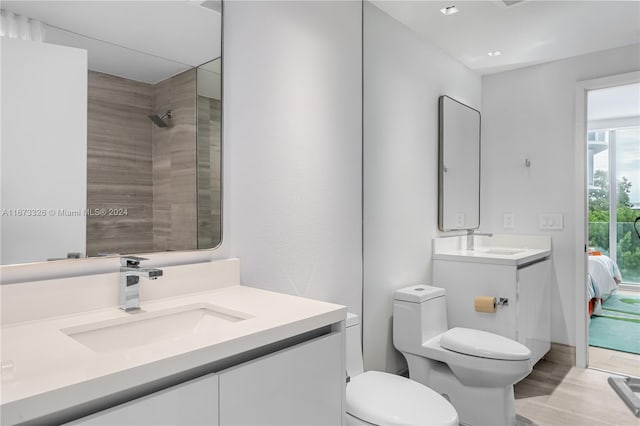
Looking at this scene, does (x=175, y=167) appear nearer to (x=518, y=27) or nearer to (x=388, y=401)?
(x=388, y=401)

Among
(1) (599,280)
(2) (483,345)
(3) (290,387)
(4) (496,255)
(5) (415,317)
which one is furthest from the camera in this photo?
(1) (599,280)

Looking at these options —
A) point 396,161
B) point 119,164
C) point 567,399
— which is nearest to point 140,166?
point 119,164

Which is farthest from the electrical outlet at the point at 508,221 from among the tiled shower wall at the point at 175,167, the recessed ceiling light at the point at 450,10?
the tiled shower wall at the point at 175,167

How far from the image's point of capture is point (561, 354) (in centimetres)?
277

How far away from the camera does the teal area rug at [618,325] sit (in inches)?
131

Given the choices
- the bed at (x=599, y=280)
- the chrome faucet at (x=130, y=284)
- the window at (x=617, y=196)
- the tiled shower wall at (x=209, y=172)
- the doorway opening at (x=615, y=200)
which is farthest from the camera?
the window at (x=617, y=196)

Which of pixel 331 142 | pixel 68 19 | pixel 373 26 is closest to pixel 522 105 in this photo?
pixel 373 26

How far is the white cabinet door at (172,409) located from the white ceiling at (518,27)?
205 cm

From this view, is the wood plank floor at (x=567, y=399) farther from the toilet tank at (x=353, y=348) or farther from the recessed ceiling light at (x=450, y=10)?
the recessed ceiling light at (x=450, y=10)

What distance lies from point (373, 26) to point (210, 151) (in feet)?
4.14

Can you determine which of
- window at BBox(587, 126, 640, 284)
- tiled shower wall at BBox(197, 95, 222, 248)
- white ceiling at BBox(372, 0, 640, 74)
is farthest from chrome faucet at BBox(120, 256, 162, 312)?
window at BBox(587, 126, 640, 284)

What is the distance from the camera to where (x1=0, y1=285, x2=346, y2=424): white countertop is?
65cm

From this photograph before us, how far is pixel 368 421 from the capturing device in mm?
1428

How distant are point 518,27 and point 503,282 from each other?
1461mm
